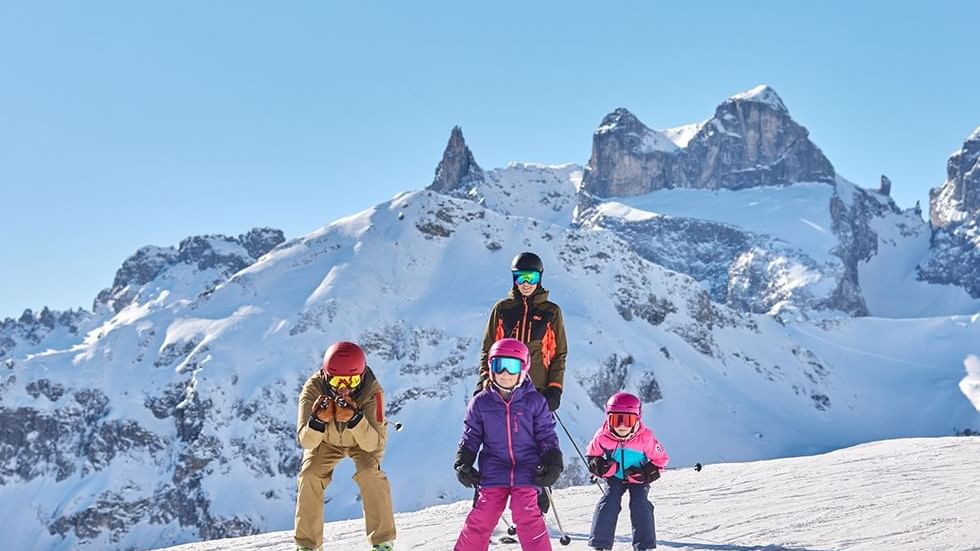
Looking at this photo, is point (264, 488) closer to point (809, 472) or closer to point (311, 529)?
point (809, 472)

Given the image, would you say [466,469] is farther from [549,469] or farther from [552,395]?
[552,395]

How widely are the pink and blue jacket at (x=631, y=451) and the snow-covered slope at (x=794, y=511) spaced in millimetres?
1033

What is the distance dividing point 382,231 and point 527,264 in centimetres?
7929

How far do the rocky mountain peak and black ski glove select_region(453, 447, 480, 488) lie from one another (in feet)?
587

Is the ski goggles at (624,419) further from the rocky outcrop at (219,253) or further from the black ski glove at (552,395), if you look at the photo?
the rocky outcrop at (219,253)

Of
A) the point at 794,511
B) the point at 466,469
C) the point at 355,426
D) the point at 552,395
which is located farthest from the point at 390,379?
the point at 466,469

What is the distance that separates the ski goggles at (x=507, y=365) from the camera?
7020mm

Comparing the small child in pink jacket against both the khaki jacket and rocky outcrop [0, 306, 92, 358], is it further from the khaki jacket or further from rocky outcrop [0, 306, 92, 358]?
rocky outcrop [0, 306, 92, 358]

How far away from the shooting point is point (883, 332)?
355ft

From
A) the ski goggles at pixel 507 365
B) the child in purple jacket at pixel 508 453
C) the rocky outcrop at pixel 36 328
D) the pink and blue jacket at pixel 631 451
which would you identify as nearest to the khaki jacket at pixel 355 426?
the child in purple jacket at pixel 508 453

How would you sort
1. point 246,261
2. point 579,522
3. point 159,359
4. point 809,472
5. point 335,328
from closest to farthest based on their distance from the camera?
point 579,522
point 809,472
point 335,328
point 159,359
point 246,261

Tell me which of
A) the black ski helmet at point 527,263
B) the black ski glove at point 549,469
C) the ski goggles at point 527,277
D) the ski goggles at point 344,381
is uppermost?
the black ski helmet at point 527,263

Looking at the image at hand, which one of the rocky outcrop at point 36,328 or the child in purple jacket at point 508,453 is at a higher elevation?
the rocky outcrop at point 36,328

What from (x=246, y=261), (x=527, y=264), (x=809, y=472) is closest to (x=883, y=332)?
(x=809, y=472)
